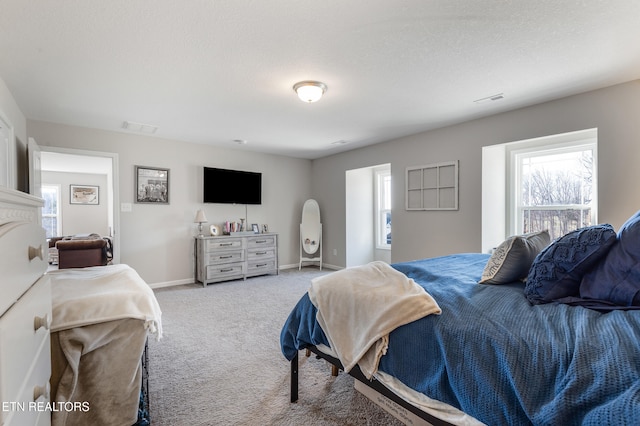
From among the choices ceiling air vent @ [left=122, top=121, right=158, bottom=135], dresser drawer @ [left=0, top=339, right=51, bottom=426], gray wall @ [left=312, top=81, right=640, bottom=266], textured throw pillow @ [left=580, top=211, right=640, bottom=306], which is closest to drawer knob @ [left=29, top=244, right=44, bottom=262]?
dresser drawer @ [left=0, top=339, right=51, bottom=426]

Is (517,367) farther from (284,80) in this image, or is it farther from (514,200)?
(514,200)

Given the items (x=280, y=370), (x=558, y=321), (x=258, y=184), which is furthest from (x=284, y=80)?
(x=258, y=184)

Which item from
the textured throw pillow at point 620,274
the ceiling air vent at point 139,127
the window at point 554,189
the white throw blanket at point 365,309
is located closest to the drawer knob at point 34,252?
the white throw blanket at point 365,309

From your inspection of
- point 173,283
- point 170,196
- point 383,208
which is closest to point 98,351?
point 173,283

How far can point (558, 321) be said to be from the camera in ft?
3.59

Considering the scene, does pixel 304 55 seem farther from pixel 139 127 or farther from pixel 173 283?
pixel 173 283

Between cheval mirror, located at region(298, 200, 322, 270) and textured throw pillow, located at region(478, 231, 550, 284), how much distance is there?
454 cm

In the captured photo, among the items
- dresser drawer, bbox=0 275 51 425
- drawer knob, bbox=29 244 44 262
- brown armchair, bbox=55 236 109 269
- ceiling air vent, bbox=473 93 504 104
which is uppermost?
ceiling air vent, bbox=473 93 504 104

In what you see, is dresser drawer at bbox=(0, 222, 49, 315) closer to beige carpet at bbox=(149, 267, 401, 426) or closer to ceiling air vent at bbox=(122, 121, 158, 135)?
beige carpet at bbox=(149, 267, 401, 426)

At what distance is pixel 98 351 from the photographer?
1371 mm

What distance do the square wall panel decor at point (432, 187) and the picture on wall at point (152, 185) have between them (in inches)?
149

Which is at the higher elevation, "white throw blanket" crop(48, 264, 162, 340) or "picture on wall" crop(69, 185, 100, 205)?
"picture on wall" crop(69, 185, 100, 205)

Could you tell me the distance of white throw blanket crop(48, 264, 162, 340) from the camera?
1.30m

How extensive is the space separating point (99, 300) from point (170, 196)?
371 cm
